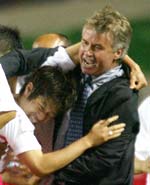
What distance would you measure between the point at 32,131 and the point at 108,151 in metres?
0.26

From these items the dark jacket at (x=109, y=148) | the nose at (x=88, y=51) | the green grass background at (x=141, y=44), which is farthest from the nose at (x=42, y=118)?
the green grass background at (x=141, y=44)

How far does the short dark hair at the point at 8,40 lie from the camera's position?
2.90 m

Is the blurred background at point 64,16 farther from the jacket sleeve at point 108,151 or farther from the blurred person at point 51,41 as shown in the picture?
the jacket sleeve at point 108,151

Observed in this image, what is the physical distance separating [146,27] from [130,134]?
267 centimetres

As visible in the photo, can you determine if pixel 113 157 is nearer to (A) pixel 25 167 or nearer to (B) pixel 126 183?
(B) pixel 126 183

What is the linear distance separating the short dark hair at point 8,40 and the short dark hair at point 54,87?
0.52 metres

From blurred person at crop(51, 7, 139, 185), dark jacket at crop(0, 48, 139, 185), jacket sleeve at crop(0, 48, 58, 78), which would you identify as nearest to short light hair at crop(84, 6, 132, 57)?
blurred person at crop(51, 7, 139, 185)

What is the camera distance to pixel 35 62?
8.09 ft

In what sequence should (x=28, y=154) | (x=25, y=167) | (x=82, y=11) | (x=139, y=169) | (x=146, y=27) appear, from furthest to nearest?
(x=82, y=11)
(x=146, y=27)
(x=139, y=169)
(x=25, y=167)
(x=28, y=154)

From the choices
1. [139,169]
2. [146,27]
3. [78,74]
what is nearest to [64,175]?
[78,74]

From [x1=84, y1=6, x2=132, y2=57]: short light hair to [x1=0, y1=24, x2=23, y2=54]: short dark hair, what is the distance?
0.65m

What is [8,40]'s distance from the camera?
299cm

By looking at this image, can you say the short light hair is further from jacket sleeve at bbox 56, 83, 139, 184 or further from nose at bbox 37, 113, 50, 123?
nose at bbox 37, 113, 50, 123

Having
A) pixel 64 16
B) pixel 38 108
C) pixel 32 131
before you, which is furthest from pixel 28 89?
pixel 64 16
